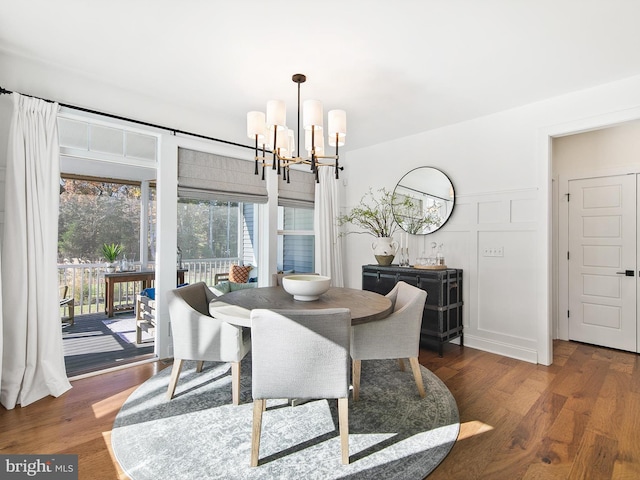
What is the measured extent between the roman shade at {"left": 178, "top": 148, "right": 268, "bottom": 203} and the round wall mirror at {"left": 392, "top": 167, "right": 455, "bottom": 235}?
1732 mm

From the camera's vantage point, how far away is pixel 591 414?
2.23 m

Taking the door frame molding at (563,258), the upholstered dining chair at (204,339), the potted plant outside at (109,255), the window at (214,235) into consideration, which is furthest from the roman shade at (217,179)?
the door frame molding at (563,258)

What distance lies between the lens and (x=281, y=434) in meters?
1.98

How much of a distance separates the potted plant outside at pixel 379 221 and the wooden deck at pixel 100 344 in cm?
273

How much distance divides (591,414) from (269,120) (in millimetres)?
2926

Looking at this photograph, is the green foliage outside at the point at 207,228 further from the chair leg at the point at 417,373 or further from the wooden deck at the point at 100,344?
the chair leg at the point at 417,373

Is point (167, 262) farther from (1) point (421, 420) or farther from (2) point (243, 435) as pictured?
(1) point (421, 420)

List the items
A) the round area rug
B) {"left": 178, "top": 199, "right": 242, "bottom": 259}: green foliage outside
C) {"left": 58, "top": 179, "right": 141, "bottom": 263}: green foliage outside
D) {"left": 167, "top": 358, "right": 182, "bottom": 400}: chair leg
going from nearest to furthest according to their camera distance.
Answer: the round area rug, {"left": 167, "top": 358, "right": 182, "bottom": 400}: chair leg, {"left": 178, "top": 199, "right": 242, "bottom": 259}: green foliage outside, {"left": 58, "top": 179, "right": 141, "bottom": 263}: green foliage outside

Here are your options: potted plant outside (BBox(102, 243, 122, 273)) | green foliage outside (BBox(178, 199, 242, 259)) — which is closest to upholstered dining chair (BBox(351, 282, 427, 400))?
green foliage outside (BBox(178, 199, 242, 259))

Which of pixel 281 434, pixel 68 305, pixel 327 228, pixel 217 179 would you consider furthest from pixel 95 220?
pixel 281 434

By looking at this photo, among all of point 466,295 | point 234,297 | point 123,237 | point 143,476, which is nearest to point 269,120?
point 234,297

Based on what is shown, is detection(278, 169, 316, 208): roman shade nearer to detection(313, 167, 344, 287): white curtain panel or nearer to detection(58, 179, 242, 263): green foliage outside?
detection(313, 167, 344, 287): white curtain panel

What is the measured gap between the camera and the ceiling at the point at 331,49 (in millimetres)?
1944

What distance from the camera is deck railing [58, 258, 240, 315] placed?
177 inches
